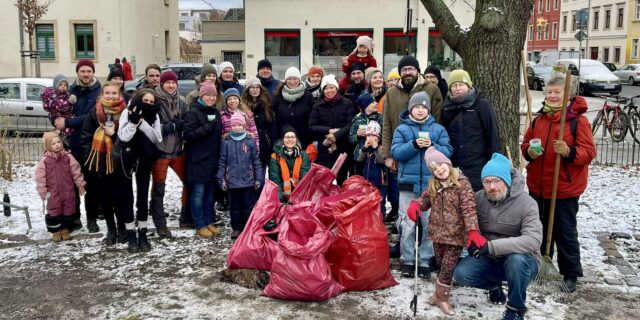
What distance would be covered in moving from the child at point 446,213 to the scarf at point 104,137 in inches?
117

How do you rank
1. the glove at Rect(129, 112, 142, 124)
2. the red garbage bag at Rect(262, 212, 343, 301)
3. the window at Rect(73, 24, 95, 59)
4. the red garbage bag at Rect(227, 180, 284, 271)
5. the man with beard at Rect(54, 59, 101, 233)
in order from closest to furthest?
1. the red garbage bag at Rect(262, 212, 343, 301)
2. the red garbage bag at Rect(227, 180, 284, 271)
3. the glove at Rect(129, 112, 142, 124)
4. the man with beard at Rect(54, 59, 101, 233)
5. the window at Rect(73, 24, 95, 59)

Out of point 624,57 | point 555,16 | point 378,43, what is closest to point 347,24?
point 378,43

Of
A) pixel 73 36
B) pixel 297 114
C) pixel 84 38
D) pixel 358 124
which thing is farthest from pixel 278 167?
pixel 73 36

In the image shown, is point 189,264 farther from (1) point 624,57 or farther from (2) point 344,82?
(1) point 624,57

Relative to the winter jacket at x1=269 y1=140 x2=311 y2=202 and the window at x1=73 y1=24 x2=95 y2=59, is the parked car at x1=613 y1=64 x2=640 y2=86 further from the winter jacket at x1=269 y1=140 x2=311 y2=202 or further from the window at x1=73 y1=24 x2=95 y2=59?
the winter jacket at x1=269 y1=140 x2=311 y2=202

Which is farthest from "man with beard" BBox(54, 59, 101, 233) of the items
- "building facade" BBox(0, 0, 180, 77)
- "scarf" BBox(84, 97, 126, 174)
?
"building facade" BBox(0, 0, 180, 77)

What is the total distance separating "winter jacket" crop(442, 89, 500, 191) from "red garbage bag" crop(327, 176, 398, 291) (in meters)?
0.87

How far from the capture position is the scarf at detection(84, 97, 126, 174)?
18.6ft

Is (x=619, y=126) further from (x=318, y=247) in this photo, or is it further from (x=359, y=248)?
(x=318, y=247)

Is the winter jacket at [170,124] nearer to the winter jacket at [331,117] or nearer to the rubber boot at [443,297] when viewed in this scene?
the winter jacket at [331,117]

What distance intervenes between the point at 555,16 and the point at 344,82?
62422mm

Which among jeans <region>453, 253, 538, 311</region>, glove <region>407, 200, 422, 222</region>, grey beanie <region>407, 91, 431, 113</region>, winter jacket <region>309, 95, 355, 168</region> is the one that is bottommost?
jeans <region>453, 253, 538, 311</region>

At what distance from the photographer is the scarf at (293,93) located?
6.49m

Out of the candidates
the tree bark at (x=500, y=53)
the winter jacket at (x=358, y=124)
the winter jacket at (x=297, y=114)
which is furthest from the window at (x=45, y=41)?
the tree bark at (x=500, y=53)
